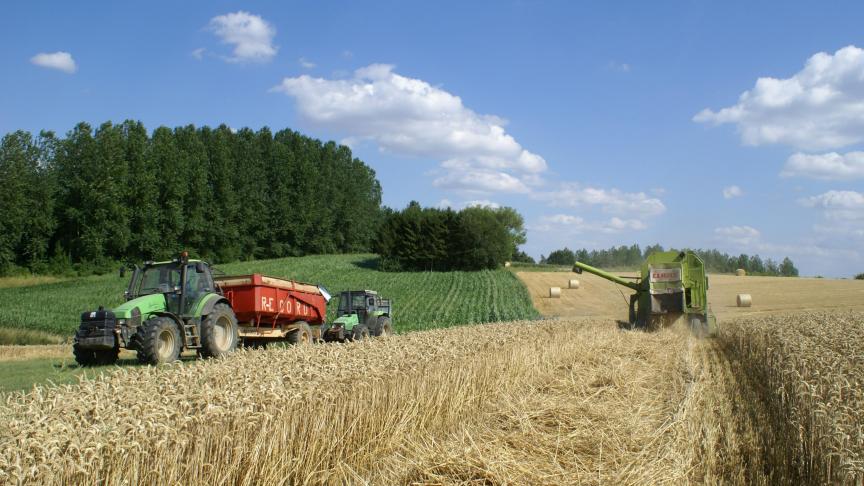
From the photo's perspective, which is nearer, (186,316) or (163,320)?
(163,320)

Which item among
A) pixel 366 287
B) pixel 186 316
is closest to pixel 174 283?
pixel 186 316

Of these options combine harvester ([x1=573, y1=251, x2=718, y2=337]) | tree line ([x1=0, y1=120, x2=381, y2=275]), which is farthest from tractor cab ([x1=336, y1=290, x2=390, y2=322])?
tree line ([x1=0, y1=120, x2=381, y2=275])

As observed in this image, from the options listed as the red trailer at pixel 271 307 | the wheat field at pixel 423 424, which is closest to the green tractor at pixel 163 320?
the red trailer at pixel 271 307

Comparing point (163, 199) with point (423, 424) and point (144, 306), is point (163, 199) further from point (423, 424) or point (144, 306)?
point (423, 424)

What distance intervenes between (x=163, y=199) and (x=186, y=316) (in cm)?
4816

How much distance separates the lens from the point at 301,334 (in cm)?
1681

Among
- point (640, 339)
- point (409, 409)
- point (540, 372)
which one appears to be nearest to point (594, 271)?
point (640, 339)

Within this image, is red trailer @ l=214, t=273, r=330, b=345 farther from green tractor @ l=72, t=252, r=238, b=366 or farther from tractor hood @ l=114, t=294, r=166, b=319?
tractor hood @ l=114, t=294, r=166, b=319

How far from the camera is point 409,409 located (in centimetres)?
652

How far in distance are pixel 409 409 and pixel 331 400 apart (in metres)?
1.13

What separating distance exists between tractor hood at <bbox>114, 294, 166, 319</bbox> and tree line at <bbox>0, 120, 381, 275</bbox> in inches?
1675

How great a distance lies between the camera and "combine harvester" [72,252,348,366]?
38.7 ft

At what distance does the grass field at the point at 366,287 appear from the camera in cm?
2986

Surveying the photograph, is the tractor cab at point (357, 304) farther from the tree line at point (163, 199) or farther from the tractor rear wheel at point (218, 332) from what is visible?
the tree line at point (163, 199)
